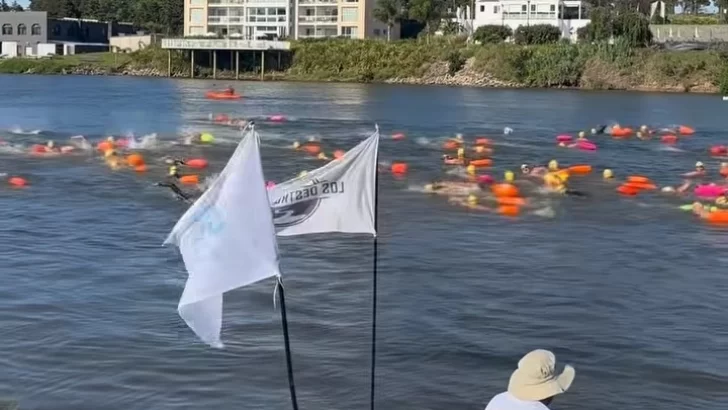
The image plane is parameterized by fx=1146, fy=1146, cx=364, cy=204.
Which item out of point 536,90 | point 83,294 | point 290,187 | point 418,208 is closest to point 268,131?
point 418,208

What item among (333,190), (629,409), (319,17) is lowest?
(629,409)

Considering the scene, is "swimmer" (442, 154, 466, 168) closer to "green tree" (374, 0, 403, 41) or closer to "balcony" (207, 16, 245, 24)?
"green tree" (374, 0, 403, 41)

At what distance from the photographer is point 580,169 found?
110ft

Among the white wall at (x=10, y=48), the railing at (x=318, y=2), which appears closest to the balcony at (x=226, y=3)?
the railing at (x=318, y=2)

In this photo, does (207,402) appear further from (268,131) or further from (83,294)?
(268,131)

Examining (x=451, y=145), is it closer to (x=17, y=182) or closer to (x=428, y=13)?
(x=17, y=182)

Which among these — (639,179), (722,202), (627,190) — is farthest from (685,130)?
(722,202)

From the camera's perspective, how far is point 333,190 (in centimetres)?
911

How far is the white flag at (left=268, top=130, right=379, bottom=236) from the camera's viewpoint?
9.03 meters

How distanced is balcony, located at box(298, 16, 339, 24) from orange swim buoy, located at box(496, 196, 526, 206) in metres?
93.3

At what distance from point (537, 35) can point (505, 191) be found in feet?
262

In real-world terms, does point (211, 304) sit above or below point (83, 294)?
above

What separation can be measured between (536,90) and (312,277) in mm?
77375

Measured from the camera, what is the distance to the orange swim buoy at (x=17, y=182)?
94.3 ft
